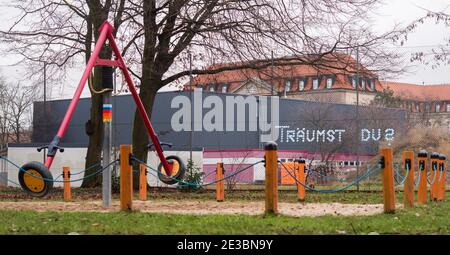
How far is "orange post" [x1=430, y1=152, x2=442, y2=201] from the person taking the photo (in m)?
16.9

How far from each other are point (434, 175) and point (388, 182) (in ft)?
16.1

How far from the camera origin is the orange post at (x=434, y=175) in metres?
16.9

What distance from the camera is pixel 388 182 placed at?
1227cm

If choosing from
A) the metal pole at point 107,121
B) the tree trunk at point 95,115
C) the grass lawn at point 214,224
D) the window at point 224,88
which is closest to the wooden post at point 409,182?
the grass lawn at point 214,224

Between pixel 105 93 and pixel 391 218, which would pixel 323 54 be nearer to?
pixel 105 93

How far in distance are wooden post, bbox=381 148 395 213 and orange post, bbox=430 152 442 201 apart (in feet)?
15.7

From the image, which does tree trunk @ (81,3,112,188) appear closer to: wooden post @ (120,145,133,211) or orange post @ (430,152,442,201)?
wooden post @ (120,145,133,211)

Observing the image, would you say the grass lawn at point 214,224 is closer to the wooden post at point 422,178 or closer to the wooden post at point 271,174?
the wooden post at point 271,174

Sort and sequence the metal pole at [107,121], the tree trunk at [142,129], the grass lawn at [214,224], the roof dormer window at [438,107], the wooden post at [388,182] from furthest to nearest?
the roof dormer window at [438,107] < the tree trunk at [142,129] < the metal pole at [107,121] < the wooden post at [388,182] < the grass lawn at [214,224]

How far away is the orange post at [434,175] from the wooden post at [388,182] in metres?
4.78

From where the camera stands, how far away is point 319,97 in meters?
30.7

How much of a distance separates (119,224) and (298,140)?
2123 cm

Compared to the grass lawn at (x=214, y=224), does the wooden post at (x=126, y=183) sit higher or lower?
higher
